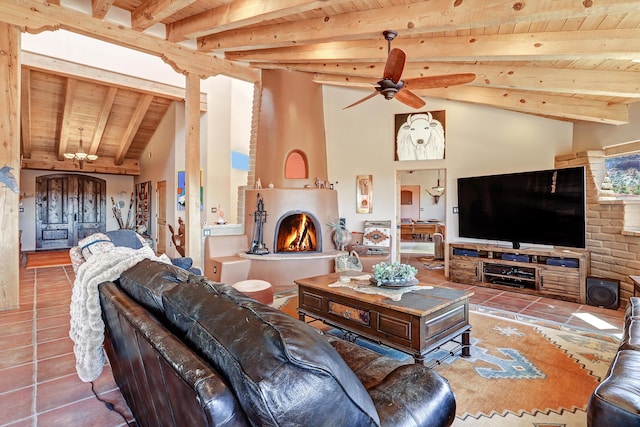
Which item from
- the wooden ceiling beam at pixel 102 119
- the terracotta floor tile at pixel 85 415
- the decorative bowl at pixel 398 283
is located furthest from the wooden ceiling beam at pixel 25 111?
the decorative bowl at pixel 398 283

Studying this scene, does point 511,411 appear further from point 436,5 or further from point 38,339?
point 38,339

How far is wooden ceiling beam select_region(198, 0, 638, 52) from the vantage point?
8.46 feet

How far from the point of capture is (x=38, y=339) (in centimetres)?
299

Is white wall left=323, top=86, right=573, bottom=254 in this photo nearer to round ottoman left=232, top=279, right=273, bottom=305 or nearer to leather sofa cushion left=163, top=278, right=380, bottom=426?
round ottoman left=232, top=279, right=273, bottom=305

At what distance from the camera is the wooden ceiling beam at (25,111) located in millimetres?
5891

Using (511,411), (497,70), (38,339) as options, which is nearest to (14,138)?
(38,339)

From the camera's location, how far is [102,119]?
25.1 ft

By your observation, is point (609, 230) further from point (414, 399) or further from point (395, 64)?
point (414, 399)

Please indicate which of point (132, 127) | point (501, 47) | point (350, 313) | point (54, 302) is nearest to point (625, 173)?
point (501, 47)

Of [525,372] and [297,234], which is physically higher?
[297,234]

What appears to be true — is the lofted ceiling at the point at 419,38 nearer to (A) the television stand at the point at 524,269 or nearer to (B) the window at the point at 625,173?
(B) the window at the point at 625,173

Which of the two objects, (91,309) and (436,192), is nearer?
(91,309)

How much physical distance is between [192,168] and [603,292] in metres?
5.74

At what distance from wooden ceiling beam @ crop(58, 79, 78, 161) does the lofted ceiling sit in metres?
2.84
